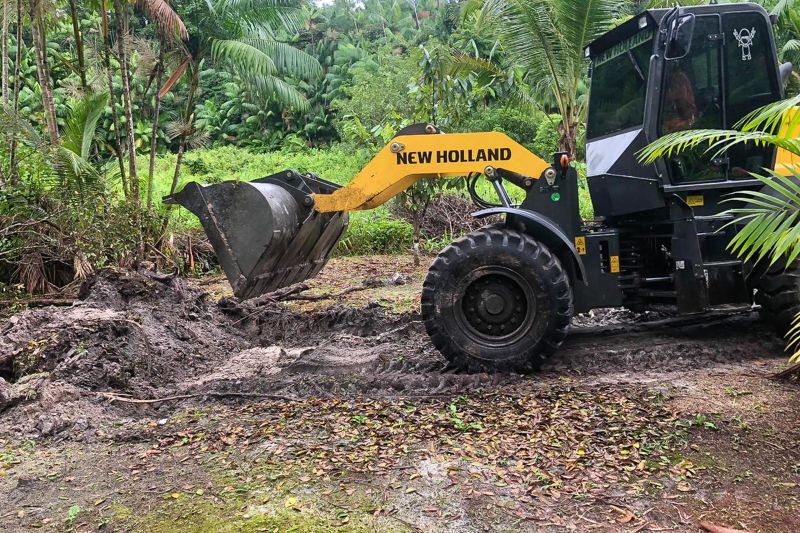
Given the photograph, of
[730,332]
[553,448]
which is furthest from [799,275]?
[553,448]

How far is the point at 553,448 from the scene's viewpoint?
3.76 metres

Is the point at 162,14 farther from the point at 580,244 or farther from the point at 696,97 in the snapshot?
the point at 696,97


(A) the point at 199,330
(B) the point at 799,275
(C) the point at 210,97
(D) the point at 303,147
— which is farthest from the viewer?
(C) the point at 210,97

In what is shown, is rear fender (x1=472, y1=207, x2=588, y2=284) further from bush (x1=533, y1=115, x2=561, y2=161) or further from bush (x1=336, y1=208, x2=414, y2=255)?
bush (x1=533, y1=115, x2=561, y2=161)

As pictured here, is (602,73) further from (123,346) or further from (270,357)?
(123,346)

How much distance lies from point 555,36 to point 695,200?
6.46m

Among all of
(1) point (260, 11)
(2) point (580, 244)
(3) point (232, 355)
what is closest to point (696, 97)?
(2) point (580, 244)

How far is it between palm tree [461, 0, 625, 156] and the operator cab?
16.8 ft

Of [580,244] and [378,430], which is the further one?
[580,244]

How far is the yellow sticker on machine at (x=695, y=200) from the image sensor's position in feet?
18.0

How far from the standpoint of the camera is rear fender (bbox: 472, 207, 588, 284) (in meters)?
5.05

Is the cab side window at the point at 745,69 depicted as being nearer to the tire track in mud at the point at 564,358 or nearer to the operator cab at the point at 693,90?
the operator cab at the point at 693,90

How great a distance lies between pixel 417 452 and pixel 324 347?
8.11 ft

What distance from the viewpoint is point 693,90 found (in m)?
5.38
